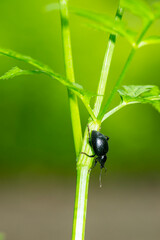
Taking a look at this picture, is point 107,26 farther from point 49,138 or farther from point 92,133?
point 49,138

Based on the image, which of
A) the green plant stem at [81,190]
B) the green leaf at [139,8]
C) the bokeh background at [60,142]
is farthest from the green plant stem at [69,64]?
the bokeh background at [60,142]

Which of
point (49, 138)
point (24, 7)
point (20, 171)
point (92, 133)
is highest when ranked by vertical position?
point (24, 7)

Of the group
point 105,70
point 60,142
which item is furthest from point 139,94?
point 60,142

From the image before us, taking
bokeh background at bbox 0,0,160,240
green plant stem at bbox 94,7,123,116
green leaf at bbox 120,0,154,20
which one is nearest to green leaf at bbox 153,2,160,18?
green leaf at bbox 120,0,154,20

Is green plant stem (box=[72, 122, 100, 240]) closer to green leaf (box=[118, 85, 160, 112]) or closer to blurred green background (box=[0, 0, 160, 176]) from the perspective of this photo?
green leaf (box=[118, 85, 160, 112])

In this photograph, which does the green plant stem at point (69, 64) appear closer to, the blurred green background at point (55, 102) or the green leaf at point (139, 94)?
the green leaf at point (139, 94)

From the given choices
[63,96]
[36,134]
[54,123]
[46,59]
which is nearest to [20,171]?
[36,134]
